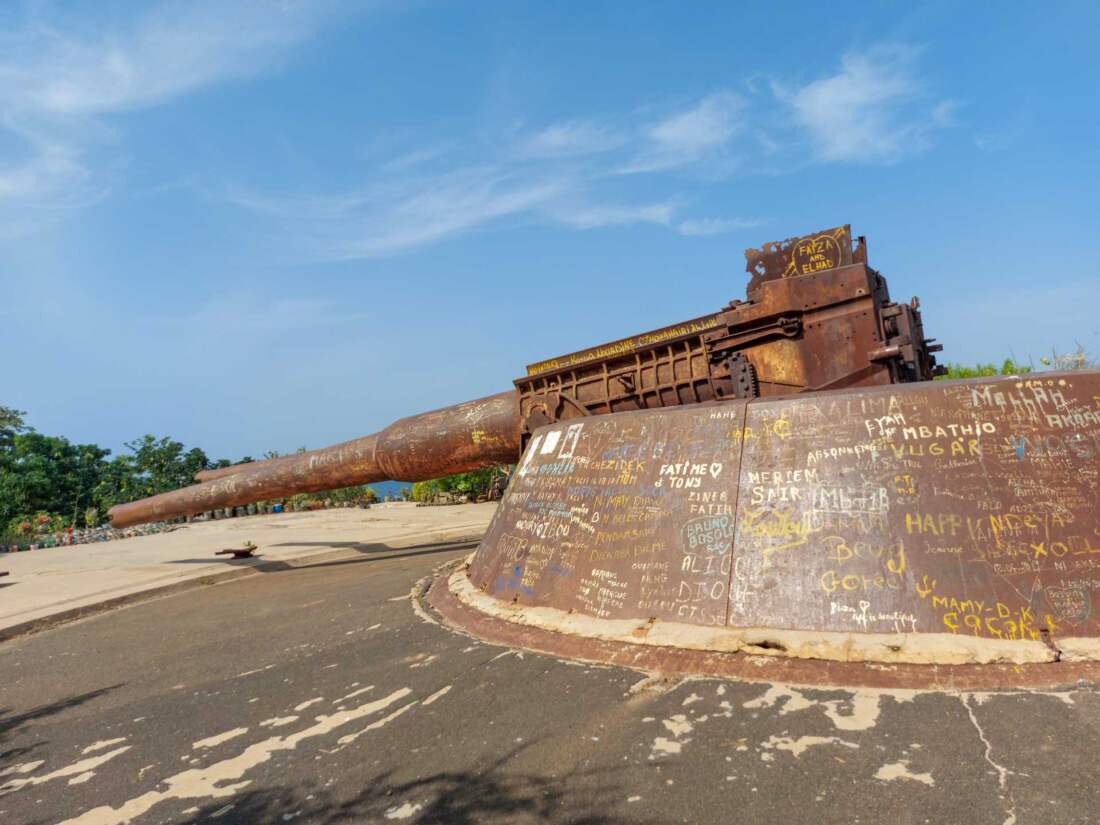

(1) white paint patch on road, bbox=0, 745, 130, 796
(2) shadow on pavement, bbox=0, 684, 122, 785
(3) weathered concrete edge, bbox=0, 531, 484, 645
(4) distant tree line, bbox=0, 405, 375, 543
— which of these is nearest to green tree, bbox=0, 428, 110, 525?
(4) distant tree line, bbox=0, 405, 375, 543

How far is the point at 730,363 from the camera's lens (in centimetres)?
673

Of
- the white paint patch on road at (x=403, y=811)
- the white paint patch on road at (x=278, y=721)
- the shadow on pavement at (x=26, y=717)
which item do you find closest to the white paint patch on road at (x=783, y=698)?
the white paint patch on road at (x=403, y=811)

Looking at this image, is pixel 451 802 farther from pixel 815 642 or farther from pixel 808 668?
pixel 815 642

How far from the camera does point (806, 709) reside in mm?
3100

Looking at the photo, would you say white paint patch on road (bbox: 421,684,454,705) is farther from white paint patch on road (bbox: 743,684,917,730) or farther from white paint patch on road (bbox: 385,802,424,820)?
white paint patch on road (bbox: 743,684,917,730)

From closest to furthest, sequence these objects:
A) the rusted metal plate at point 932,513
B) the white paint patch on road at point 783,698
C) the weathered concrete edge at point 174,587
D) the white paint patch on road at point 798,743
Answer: the white paint patch on road at point 798,743 → the white paint patch on road at point 783,698 → the rusted metal plate at point 932,513 → the weathered concrete edge at point 174,587

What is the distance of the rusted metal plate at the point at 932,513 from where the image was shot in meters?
3.57

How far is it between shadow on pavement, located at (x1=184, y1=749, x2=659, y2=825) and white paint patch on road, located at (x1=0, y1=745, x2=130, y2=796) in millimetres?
1096

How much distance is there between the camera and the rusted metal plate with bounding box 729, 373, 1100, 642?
3.57 meters

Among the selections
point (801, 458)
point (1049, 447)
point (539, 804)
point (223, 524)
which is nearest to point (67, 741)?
point (539, 804)

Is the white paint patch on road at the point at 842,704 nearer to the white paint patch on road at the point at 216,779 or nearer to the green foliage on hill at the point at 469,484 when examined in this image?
the white paint patch on road at the point at 216,779

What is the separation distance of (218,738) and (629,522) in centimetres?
284

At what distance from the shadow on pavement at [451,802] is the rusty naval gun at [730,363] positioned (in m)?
4.64

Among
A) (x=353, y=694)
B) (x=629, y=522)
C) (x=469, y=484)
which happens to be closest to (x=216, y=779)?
(x=353, y=694)
